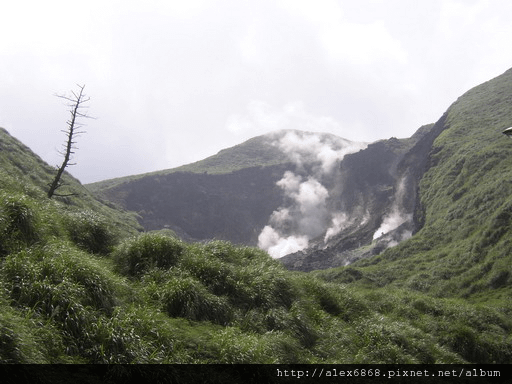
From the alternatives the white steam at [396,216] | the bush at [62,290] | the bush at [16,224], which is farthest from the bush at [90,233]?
the white steam at [396,216]

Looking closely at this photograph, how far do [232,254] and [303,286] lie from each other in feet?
12.1

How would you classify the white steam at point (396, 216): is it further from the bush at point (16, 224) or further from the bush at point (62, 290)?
the bush at point (62, 290)

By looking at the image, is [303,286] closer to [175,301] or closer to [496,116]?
[175,301]

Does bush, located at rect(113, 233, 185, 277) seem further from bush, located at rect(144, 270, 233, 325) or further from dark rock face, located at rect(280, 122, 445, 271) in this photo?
dark rock face, located at rect(280, 122, 445, 271)

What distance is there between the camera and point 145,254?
14164mm

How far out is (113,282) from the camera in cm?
1068

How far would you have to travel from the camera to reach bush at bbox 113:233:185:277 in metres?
13.6

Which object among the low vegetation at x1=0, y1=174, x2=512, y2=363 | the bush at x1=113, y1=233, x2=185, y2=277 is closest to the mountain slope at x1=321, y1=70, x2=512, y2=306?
the low vegetation at x1=0, y1=174, x2=512, y2=363

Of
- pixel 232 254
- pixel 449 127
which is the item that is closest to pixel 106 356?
pixel 232 254

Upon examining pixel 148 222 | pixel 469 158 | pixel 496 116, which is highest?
pixel 496 116

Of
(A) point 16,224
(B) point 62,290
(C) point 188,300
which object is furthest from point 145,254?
(B) point 62,290

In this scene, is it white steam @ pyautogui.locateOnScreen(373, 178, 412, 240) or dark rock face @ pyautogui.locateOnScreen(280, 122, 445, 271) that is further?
white steam @ pyautogui.locateOnScreen(373, 178, 412, 240)

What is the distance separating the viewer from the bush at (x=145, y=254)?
1356 cm

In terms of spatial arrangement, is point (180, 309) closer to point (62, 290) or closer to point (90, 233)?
point (62, 290)
